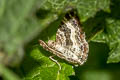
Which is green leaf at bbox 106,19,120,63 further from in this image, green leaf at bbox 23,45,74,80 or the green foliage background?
green leaf at bbox 23,45,74,80

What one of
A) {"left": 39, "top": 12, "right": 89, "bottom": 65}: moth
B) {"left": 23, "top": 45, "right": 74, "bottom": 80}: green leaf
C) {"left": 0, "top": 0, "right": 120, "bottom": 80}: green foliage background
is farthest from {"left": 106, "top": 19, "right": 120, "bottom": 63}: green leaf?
{"left": 23, "top": 45, "right": 74, "bottom": 80}: green leaf

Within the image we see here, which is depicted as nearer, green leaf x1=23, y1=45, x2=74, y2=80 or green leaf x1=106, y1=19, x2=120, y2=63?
green leaf x1=106, y1=19, x2=120, y2=63

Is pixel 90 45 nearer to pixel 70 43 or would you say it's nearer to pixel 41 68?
pixel 70 43

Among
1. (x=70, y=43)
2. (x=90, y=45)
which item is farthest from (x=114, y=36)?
(x=70, y=43)

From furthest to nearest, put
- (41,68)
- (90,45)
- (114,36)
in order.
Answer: (90,45) → (41,68) → (114,36)

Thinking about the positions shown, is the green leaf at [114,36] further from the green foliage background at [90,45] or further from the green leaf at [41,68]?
the green leaf at [41,68]

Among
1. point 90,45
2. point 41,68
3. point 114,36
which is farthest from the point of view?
point 90,45

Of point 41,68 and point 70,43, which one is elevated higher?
point 70,43

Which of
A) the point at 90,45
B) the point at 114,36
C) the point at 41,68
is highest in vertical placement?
→ the point at 114,36
